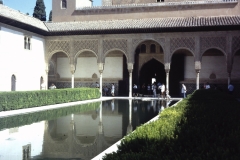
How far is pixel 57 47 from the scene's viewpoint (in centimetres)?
2242

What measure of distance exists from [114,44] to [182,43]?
497cm

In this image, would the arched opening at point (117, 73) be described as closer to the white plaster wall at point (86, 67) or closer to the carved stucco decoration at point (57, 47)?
the white plaster wall at point (86, 67)

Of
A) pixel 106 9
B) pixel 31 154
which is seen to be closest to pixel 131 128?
pixel 31 154

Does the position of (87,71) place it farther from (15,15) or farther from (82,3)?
(15,15)

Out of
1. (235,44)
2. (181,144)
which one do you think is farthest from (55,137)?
(235,44)

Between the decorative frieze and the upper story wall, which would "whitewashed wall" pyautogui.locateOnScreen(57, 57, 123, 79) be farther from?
the upper story wall

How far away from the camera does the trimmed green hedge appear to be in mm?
11776

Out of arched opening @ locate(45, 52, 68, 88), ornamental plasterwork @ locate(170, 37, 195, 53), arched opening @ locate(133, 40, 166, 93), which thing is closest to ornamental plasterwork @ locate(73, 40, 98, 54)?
arched opening @ locate(45, 52, 68, 88)

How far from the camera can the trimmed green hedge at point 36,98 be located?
11.8m

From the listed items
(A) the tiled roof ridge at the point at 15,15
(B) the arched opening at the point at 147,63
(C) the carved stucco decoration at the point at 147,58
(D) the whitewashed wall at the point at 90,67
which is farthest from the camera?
(D) the whitewashed wall at the point at 90,67

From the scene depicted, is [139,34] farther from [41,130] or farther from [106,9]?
[41,130]

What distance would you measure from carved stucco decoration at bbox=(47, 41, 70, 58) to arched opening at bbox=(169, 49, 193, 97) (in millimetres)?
8432

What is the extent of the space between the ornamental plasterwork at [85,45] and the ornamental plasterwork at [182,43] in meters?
5.67

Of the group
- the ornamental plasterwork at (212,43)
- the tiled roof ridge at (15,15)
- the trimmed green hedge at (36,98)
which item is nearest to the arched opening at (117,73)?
the trimmed green hedge at (36,98)
